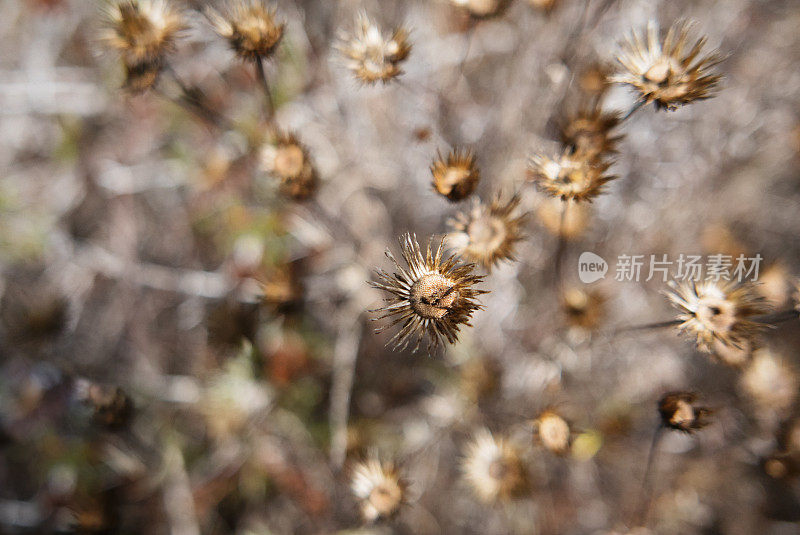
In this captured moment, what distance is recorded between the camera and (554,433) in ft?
5.55

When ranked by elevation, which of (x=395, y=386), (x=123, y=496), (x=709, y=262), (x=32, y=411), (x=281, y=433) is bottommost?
(x=123, y=496)

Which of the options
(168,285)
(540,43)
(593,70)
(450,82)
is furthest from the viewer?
(168,285)

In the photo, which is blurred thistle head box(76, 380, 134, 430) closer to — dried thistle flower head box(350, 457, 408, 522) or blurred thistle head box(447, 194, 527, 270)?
dried thistle flower head box(350, 457, 408, 522)

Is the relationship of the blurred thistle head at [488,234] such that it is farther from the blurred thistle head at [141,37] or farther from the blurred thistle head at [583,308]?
the blurred thistle head at [141,37]

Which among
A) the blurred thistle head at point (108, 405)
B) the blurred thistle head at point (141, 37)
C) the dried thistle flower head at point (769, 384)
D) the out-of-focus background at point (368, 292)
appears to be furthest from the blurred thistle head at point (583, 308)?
the blurred thistle head at point (108, 405)

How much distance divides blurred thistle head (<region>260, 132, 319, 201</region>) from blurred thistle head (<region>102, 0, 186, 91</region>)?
497 mm

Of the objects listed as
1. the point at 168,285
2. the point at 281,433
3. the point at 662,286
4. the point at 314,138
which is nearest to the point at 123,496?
the point at 281,433

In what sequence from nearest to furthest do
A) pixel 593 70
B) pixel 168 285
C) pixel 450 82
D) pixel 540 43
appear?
pixel 593 70, pixel 540 43, pixel 450 82, pixel 168 285

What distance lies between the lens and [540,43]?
2135mm

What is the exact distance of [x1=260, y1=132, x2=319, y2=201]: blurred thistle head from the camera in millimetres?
1733

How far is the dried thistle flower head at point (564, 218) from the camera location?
1.93 m

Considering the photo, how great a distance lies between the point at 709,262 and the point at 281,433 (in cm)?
215

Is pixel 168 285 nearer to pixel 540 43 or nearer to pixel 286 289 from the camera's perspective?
pixel 286 289

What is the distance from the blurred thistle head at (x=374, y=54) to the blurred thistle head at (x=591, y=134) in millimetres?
642
